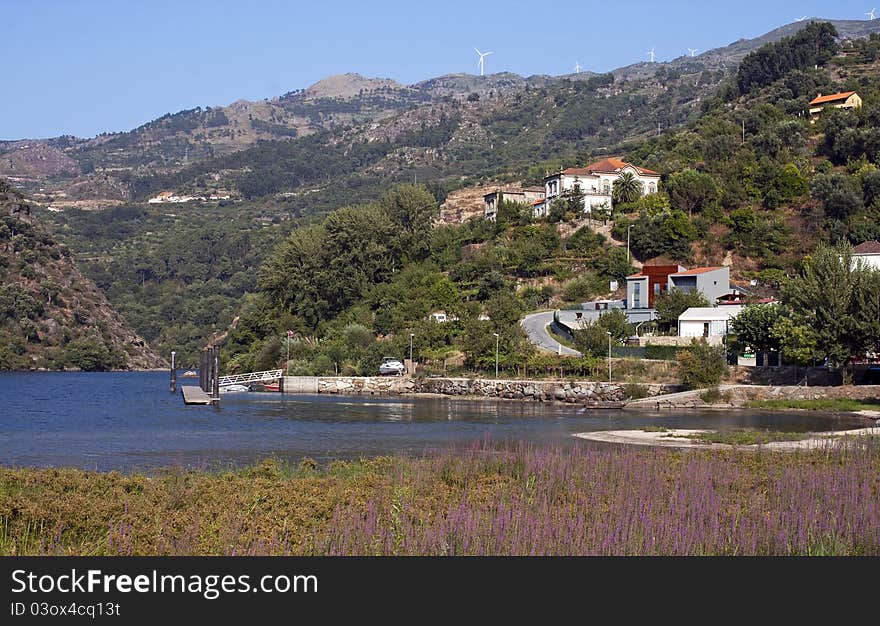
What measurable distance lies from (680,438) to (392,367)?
41.4m

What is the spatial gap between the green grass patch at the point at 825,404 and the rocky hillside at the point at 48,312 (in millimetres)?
94116

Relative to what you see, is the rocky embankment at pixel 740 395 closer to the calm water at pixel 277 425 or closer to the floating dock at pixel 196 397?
the calm water at pixel 277 425

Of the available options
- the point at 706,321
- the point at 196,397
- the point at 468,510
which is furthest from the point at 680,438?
the point at 196,397

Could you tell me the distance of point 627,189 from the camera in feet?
294

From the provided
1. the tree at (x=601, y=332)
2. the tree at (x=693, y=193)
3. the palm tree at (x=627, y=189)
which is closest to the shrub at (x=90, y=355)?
the palm tree at (x=627, y=189)

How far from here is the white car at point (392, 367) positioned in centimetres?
7262

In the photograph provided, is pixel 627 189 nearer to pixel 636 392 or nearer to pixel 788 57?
pixel 636 392

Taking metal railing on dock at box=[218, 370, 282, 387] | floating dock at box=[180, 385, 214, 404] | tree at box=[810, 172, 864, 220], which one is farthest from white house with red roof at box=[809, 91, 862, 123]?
floating dock at box=[180, 385, 214, 404]

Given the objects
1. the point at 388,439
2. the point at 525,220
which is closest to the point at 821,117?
the point at 525,220

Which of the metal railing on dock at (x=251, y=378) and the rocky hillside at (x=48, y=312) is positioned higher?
the rocky hillside at (x=48, y=312)

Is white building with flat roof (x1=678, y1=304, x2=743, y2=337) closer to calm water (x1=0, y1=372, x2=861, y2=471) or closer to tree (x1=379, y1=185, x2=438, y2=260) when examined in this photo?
calm water (x1=0, y1=372, x2=861, y2=471)

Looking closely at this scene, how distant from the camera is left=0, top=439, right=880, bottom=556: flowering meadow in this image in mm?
11594

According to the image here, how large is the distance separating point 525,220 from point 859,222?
2850cm

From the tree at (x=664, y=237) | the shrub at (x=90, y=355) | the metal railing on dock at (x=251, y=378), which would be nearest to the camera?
the metal railing on dock at (x=251, y=378)
